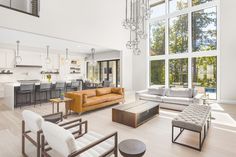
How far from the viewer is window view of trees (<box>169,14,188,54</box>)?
7445mm

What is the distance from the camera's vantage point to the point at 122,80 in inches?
343

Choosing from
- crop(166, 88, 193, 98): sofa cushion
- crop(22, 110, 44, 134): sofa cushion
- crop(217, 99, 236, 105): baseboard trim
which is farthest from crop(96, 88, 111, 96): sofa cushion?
crop(217, 99, 236, 105): baseboard trim

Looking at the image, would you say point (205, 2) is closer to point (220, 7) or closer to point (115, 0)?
point (220, 7)

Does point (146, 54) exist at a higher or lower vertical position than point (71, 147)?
higher

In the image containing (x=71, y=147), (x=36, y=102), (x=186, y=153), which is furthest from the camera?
(x=36, y=102)

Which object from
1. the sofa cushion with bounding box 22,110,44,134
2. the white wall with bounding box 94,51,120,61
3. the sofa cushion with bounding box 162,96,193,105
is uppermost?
the white wall with bounding box 94,51,120,61

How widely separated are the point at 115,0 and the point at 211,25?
5389mm

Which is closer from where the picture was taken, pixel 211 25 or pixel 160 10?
pixel 211 25

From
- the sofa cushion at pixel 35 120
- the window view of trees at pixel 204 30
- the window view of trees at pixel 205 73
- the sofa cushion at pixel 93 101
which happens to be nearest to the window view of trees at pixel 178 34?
the window view of trees at pixel 204 30

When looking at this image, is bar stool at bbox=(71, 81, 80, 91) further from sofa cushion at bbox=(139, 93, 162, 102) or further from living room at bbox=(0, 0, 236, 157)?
sofa cushion at bbox=(139, 93, 162, 102)

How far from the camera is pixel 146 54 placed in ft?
29.1

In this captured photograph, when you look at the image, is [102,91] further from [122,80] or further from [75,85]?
[122,80]

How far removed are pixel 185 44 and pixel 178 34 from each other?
28.7 inches

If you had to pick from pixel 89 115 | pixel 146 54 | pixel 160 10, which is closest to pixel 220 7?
pixel 160 10
